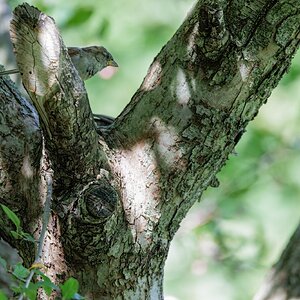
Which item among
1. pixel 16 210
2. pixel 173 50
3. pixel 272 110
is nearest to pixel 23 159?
pixel 16 210

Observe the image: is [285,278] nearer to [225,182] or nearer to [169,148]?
[169,148]

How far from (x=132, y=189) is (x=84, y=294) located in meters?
0.24

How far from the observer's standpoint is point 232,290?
13.5 ft

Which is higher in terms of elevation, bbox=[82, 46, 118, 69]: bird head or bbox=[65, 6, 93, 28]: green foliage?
bbox=[65, 6, 93, 28]: green foliage

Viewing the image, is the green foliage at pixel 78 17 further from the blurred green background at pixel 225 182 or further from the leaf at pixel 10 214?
the leaf at pixel 10 214

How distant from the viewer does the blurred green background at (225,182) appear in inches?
149

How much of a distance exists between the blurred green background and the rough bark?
1.09 m

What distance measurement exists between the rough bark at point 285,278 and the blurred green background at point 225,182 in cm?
109

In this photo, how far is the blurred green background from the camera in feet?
12.4

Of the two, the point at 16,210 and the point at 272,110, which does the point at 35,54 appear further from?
the point at 272,110

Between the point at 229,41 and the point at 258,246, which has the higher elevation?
the point at 258,246

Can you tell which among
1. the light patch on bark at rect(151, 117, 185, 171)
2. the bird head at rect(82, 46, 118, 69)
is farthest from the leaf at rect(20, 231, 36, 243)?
the bird head at rect(82, 46, 118, 69)

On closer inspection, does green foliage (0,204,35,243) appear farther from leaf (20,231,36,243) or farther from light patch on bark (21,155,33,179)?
light patch on bark (21,155,33,179)

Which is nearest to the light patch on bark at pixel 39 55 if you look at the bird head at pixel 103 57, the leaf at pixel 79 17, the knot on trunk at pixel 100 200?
the knot on trunk at pixel 100 200
